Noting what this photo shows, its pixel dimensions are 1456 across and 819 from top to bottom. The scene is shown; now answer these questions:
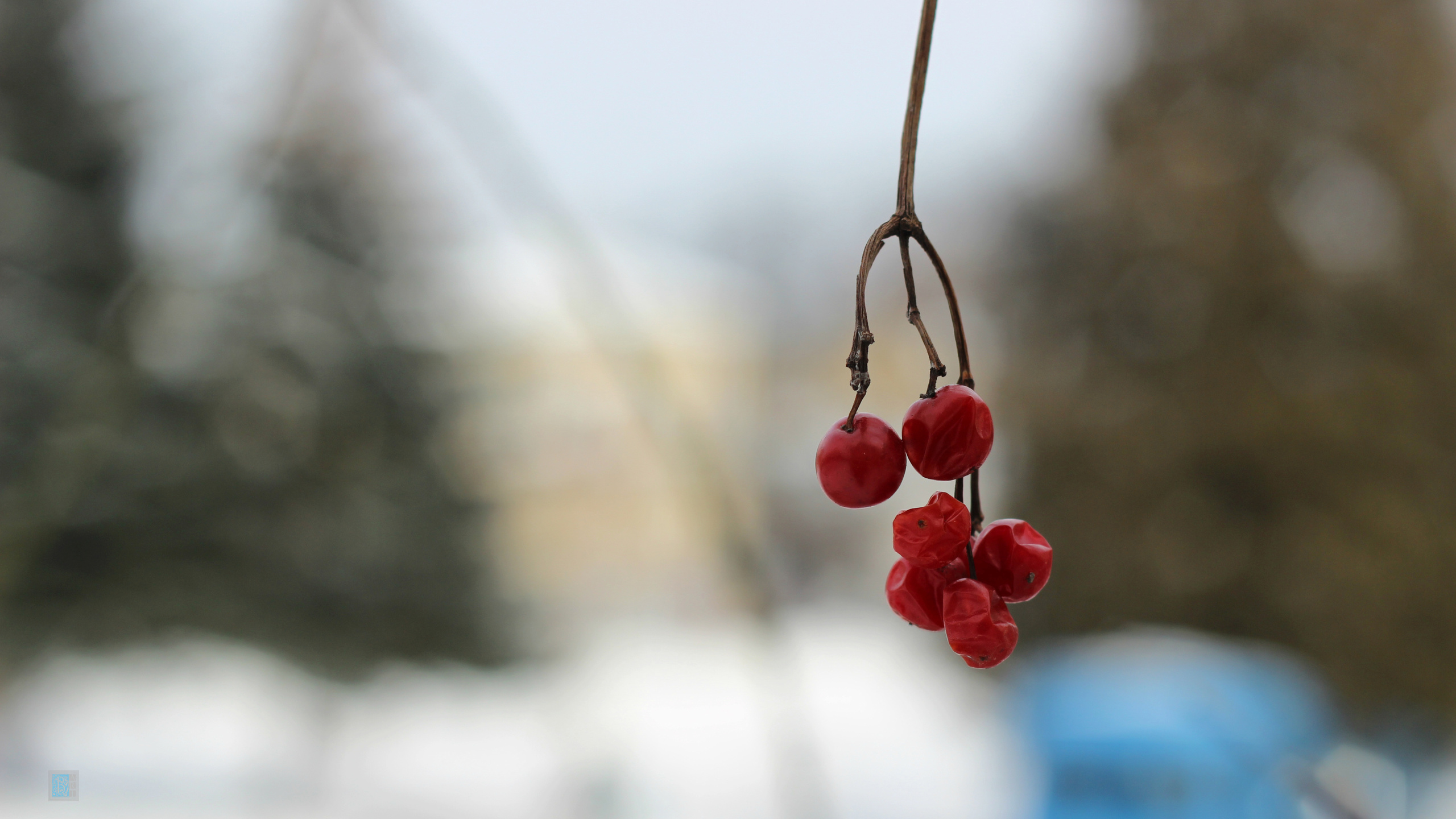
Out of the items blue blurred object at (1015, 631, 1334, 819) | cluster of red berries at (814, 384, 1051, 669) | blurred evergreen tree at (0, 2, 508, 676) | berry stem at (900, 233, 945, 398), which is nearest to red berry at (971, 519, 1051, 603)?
cluster of red berries at (814, 384, 1051, 669)

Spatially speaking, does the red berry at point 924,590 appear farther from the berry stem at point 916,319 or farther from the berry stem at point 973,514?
the berry stem at point 916,319

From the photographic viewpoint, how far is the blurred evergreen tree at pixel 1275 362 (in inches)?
211

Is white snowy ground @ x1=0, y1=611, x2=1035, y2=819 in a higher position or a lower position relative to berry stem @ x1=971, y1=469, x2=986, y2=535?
higher

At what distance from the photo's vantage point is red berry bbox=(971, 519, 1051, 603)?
613 millimetres

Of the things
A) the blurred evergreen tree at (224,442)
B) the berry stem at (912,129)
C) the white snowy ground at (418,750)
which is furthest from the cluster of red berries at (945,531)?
the blurred evergreen tree at (224,442)

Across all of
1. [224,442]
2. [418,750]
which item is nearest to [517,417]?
[224,442]

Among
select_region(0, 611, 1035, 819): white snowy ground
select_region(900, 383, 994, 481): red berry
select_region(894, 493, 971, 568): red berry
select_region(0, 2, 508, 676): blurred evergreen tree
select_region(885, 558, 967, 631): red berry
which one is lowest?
select_region(885, 558, 967, 631): red berry

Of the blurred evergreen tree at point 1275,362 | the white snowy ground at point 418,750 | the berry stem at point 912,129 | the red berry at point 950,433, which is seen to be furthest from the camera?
the white snowy ground at point 418,750

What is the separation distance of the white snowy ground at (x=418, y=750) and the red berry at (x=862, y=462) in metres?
4.07

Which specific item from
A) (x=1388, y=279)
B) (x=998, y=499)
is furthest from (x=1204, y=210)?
(x=998, y=499)

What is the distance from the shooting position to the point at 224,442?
228 inches

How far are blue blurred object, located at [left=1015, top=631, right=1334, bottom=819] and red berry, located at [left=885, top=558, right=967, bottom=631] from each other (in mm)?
2908

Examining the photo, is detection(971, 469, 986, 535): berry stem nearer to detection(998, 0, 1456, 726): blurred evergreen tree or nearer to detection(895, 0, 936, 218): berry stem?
detection(895, 0, 936, 218): berry stem

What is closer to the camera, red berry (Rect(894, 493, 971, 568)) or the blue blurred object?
red berry (Rect(894, 493, 971, 568))
